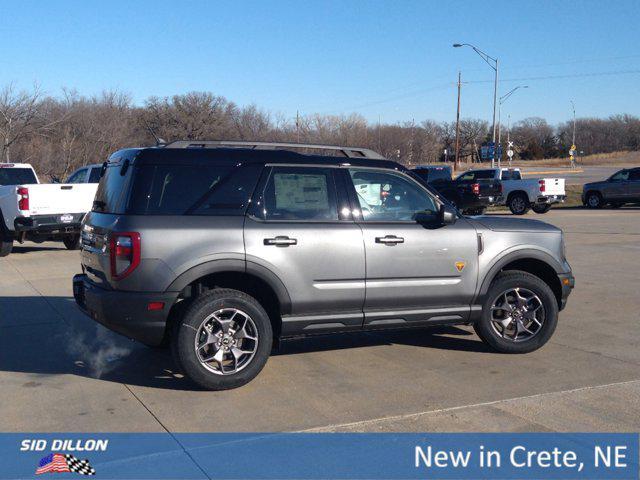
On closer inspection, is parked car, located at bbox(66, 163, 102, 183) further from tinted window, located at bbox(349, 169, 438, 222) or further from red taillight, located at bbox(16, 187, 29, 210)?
tinted window, located at bbox(349, 169, 438, 222)

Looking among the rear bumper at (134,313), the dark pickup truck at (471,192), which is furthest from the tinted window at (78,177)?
the rear bumper at (134,313)

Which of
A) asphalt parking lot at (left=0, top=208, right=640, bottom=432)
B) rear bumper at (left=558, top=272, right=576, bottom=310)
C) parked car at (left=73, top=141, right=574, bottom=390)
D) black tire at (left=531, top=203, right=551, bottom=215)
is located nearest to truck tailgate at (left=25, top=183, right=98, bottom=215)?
asphalt parking lot at (left=0, top=208, right=640, bottom=432)

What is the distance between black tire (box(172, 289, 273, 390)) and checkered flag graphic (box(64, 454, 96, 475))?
1.36 meters

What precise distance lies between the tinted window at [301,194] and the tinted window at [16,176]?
13329mm

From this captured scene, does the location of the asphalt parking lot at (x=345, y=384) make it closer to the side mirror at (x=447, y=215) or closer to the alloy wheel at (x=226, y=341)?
the alloy wheel at (x=226, y=341)

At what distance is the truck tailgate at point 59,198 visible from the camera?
14.5 metres

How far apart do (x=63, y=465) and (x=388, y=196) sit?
3614 millimetres

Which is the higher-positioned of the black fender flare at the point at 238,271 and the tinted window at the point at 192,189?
the tinted window at the point at 192,189

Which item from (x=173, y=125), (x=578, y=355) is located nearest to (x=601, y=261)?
(x=578, y=355)

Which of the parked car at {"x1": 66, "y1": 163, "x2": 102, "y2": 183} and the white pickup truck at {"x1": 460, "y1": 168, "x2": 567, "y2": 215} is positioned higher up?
the parked car at {"x1": 66, "y1": 163, "x2": 102, "y2": 183}

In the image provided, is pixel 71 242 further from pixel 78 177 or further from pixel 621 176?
pixel 621 176

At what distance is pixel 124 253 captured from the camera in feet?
18.8

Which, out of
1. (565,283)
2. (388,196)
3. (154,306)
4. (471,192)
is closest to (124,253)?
(154,306)

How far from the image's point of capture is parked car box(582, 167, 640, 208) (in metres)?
30.8
